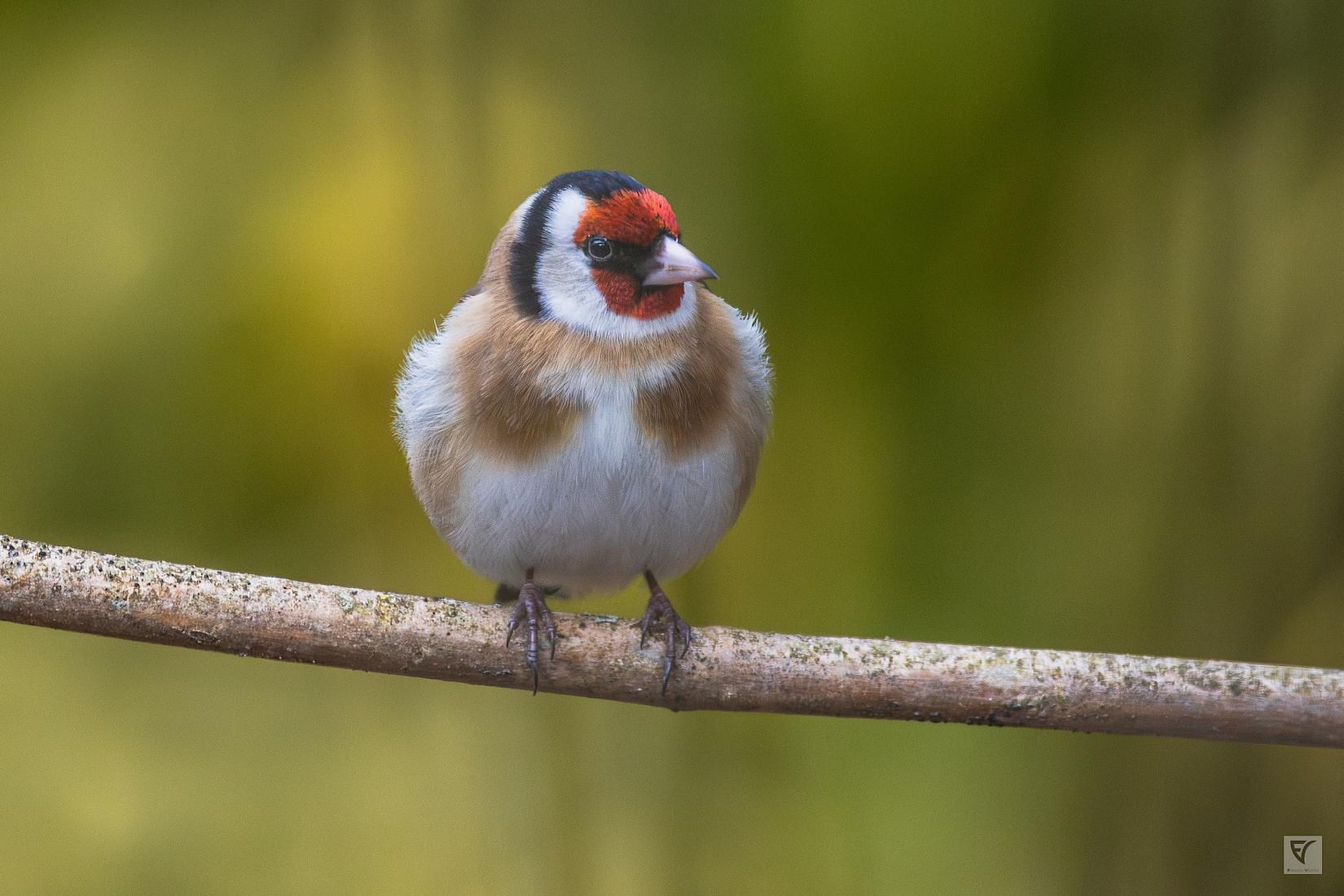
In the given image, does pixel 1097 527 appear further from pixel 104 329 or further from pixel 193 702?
pixel 104 329

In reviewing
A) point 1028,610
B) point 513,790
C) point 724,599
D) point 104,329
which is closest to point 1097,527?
point 1028,610

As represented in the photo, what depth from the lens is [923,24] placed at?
1831 mm

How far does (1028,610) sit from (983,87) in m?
0.82

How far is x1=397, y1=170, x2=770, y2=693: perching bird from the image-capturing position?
1.29 meters

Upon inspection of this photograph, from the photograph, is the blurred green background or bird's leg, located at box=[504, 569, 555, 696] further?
the blurred green background

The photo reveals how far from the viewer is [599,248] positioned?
129 cm

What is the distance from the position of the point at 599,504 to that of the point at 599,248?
0.29 metres

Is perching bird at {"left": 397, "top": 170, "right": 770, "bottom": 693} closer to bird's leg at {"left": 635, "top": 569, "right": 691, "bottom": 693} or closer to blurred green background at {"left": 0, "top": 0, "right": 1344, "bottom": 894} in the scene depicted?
bird's leg at {"left": 635, "top": 569, "right": 691, "bottom": 693}

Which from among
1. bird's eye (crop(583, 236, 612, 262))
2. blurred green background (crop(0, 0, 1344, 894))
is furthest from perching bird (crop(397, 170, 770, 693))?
blurred green background (crop(0, 0, 1344, 894))

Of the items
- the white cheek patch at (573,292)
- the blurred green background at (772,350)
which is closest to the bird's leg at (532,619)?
the white cheek patch at (573,292)

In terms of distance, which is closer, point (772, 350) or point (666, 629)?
point (666, 629)

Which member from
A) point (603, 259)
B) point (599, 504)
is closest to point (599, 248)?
point (603, 259)

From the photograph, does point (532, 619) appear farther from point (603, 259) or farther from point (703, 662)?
point (603, 259)

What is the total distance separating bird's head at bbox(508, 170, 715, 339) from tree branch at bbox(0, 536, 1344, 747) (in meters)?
0.36
